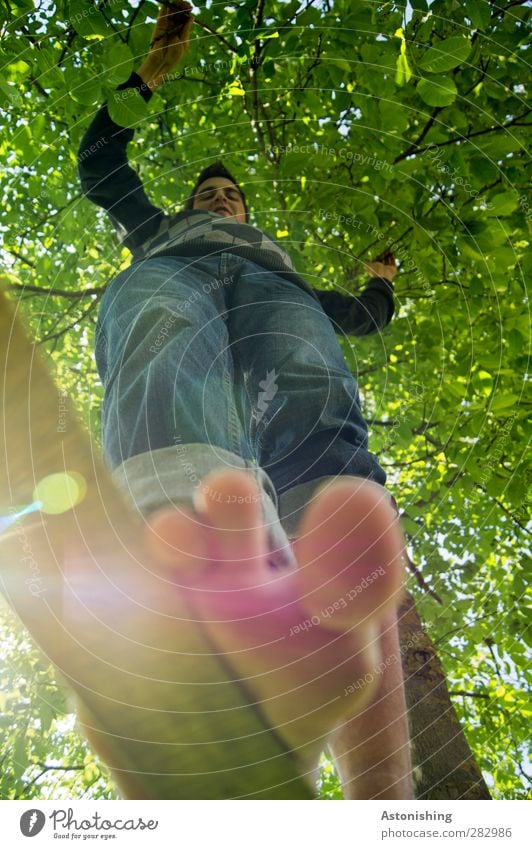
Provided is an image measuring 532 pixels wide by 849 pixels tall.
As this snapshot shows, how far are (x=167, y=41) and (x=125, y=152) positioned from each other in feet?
1.21

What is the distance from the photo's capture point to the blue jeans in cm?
123

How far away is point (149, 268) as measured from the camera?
5.19ft

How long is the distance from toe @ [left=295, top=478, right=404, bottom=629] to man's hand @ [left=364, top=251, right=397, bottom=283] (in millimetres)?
1637

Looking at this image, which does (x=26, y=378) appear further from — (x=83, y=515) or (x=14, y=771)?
(x=14, y=771)

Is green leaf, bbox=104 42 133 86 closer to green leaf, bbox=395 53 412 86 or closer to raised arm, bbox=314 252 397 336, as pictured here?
green leaf, bbox=395 53 412 86

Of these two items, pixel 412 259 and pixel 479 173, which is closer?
pixel 479 173

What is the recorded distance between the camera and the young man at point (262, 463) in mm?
1029

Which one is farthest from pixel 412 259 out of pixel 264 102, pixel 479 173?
pixel 264 102

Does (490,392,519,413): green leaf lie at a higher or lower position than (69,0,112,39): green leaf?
lower

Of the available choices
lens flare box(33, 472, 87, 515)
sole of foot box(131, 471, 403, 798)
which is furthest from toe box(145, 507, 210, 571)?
lens flare box(33, 472, 87, 515)

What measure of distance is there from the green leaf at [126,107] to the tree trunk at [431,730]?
70.1 inches

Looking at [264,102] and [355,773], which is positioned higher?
[264,102]

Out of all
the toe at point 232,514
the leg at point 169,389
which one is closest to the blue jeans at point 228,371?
the leg at point 169,389
